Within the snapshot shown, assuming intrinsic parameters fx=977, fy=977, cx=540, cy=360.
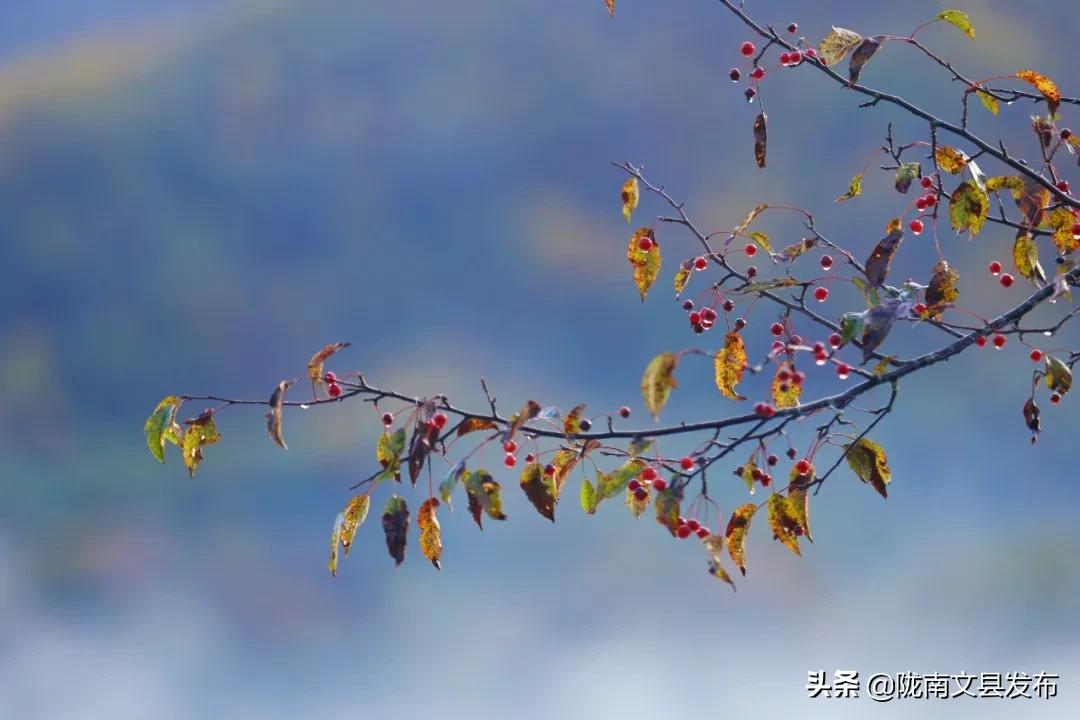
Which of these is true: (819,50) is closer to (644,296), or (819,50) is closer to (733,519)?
(644,296)

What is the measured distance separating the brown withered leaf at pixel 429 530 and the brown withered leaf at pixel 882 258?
2.35ft

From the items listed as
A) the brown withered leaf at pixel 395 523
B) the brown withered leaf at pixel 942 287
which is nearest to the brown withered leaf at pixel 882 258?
the brown withered leaf at pixel 942 287

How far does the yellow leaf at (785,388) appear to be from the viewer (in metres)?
1.35

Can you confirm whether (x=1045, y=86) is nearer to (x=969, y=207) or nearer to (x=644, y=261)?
(x=969, y=207)

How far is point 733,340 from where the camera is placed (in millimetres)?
1516

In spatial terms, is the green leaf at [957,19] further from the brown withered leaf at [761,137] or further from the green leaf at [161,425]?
the green leaf at [161,425]

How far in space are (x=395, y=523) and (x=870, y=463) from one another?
0.70 meters

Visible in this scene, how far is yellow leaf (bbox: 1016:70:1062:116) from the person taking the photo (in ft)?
5.14

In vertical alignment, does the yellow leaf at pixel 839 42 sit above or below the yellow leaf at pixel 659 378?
above

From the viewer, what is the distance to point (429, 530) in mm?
1364

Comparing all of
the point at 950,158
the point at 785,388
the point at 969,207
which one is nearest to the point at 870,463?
the point at 785,388

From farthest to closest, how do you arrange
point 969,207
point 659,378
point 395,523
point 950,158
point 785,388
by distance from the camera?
point 950,158, point 969,207, point 785,388, point 395,523, point 659,378

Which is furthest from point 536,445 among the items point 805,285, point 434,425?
point 805,285

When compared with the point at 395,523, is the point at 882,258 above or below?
above
